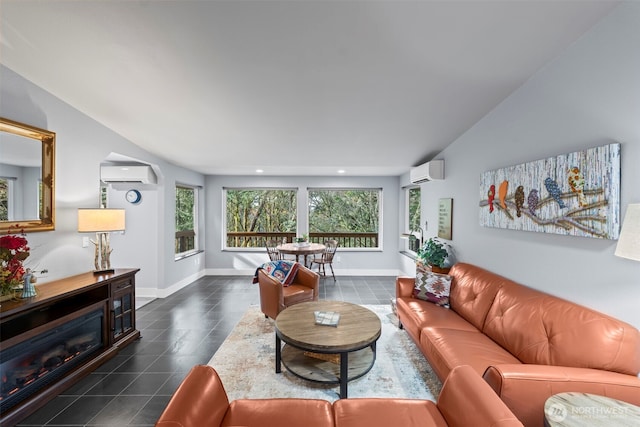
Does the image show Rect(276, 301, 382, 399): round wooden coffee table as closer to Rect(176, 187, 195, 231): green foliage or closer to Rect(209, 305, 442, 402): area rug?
Rect(209, 305, 442, 402): area rug

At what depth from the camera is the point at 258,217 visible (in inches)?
245

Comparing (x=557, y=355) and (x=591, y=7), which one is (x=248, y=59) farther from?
(x=557, y=355)

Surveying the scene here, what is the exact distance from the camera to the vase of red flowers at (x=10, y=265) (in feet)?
6.20

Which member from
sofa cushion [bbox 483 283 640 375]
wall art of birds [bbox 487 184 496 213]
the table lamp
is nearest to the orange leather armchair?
the table lamp

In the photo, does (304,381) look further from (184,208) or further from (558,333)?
(184,208)

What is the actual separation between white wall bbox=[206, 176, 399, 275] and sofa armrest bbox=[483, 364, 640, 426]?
14.8ft

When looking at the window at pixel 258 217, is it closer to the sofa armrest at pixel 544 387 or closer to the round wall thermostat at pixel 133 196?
the round wall thermostat at pixel 133 196

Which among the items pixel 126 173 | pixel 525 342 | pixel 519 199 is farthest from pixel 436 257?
pixel 126 173

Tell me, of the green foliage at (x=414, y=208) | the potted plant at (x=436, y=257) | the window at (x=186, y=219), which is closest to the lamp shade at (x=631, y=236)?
the potted plant at (x=436, y=257)

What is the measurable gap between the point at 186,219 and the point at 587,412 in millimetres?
6024

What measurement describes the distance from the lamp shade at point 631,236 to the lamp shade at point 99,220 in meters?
4.01

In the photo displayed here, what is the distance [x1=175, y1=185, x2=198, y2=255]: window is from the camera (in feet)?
17.0

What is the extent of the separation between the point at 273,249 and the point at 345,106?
12.2 ft

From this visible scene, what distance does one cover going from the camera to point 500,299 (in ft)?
7.36
